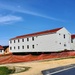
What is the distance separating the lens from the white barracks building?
209ft

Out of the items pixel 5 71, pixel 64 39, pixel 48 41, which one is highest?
pixel 64 39

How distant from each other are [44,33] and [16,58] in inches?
1331

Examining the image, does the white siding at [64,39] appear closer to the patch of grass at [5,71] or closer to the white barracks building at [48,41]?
the white barracks building at [48,41]

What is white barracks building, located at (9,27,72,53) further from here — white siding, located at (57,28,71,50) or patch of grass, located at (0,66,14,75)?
patch of grass, located at (0,66,14,75)

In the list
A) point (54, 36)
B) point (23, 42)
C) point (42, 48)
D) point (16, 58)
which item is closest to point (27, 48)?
point (23, 42)

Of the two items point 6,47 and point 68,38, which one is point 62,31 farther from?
point 6,47

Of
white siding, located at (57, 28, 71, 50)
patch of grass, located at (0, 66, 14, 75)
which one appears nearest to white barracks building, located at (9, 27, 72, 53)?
white siding, located at (57, 28, 71, 50)

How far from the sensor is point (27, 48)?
73.9 meters

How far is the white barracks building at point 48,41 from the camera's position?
63.8 meters

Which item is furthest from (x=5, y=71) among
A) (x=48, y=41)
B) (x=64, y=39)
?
(x=64, y=39)

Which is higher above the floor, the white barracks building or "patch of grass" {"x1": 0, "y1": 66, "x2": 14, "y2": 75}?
the white barracks building

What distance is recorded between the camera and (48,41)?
65125 mm

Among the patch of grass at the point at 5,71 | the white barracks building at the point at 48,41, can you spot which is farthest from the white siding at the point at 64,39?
the patch of grass at the point at 5,71

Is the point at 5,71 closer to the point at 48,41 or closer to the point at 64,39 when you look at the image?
Result: the point at 48,41
